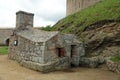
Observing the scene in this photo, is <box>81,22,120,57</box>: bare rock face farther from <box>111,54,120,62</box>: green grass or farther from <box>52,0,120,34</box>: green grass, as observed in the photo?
<box>111,54,120,62</box>: green grass

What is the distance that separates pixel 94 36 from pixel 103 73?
3.80 metres

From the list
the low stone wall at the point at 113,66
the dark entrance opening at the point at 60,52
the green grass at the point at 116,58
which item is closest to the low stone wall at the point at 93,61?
the low stone wall at the point at 113,66

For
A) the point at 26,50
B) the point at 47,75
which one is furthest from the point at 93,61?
the point at 26,50

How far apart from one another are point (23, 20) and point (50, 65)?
5.41 meters

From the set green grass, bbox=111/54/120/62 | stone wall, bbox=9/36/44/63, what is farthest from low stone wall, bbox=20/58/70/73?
green grass, bbox=111/54/120/62

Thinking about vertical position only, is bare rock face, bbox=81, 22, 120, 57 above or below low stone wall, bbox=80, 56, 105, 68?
above

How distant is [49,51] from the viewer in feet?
44.5

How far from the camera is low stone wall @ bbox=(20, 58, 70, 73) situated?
12891mm

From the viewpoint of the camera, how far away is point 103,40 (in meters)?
15.7

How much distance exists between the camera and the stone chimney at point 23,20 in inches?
667

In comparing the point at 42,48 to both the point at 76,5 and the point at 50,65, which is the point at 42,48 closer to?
the point at 50,65

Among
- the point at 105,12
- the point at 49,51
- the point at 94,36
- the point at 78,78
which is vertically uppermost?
the point at 105,12

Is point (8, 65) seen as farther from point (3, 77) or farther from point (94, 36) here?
point (94, 36)

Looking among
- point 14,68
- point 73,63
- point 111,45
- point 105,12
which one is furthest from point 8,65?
point 105,12
